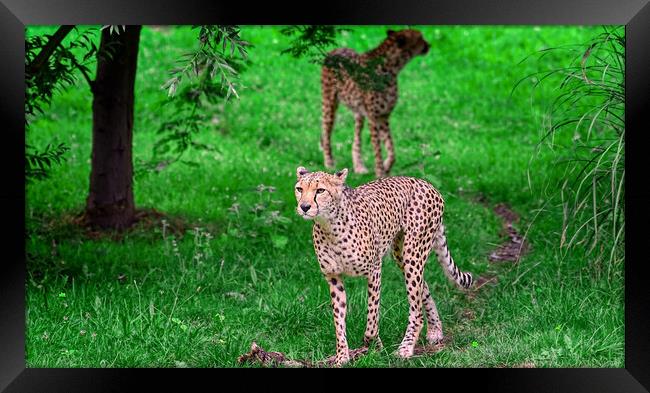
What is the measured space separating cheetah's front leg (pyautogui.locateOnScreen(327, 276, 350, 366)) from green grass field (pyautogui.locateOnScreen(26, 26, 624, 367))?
0.37 ft

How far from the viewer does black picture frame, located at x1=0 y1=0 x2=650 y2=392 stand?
5449mm

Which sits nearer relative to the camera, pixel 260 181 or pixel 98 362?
pixel 98 362

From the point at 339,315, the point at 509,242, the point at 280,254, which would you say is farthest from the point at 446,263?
the point at 509,242

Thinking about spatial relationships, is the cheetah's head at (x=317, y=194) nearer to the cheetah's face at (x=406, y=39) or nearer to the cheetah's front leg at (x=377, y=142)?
the cheetah's front leg at (x=377, y=142)

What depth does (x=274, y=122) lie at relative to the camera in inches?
503

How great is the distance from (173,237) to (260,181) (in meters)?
2.02

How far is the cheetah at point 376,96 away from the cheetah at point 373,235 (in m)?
3.92
